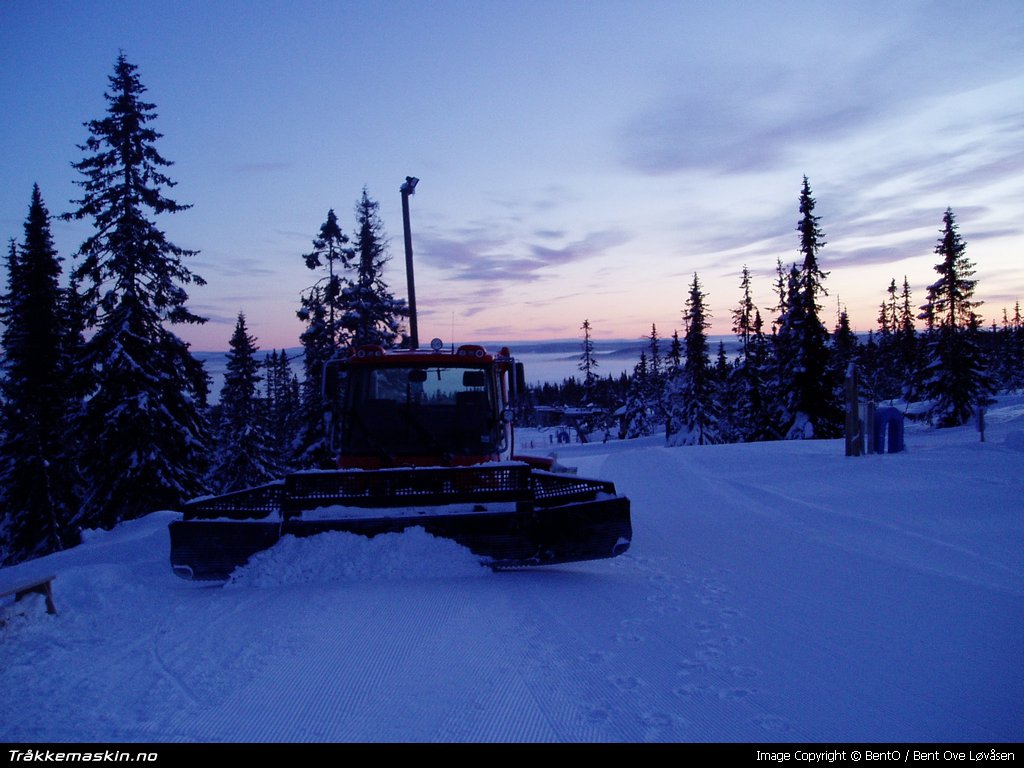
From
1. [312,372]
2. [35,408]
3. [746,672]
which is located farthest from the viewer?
[312,372]

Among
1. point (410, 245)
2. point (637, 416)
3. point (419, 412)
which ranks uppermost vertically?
point (410, 245)

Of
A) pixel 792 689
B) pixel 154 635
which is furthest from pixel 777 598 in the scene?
pixel 154 635

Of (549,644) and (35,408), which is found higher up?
(35,408)

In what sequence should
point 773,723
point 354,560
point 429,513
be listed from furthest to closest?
point 429,513
point 354,560
point 773,723

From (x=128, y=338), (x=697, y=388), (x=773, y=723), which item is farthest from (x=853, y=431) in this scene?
(x=697, y=388)

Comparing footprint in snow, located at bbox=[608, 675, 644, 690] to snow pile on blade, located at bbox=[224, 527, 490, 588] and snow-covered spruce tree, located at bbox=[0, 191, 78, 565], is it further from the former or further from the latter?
snow-covered spruce tree, located at bbox=[0, 191, 78, 565]

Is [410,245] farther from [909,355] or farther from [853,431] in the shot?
[909,355]

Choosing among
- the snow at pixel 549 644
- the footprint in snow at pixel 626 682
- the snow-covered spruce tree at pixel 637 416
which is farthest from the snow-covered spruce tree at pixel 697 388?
the footprint in snow at pixel 626 682

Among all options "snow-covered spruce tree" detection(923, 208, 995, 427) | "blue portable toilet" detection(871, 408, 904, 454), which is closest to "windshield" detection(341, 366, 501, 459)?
"blue portable toilet" detection(871, 408, 904, 454)

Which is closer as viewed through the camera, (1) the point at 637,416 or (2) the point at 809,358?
(2) the point at 809,358

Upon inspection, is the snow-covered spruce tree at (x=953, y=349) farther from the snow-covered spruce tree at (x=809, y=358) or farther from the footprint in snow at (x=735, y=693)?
the footprint in snow at (x=735, y=693)

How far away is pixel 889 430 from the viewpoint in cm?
1565

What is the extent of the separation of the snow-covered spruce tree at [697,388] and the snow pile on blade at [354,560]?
43.4m

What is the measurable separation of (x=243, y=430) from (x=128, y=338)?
14577 millimetres
